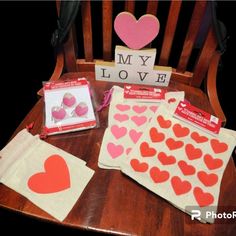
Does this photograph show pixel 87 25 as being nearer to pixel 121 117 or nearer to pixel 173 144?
pixel 121 117

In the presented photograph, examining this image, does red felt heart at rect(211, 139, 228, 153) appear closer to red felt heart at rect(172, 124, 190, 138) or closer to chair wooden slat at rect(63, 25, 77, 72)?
red felt heart at rect(172, 124, 190, 138)

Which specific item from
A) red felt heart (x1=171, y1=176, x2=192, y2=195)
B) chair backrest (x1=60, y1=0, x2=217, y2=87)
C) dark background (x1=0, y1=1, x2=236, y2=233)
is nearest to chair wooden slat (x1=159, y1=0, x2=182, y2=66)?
chair backrest (x1=60, y1=0, x2=217, y2=87)

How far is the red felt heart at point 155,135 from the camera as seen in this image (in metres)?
0.80

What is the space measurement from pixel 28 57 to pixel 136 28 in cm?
118

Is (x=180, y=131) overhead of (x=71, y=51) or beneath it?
beneath

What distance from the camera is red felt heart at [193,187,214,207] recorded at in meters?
0.71

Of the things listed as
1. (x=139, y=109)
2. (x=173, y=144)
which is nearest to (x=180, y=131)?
(x=173, y=144)

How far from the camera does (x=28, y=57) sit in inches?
68.7

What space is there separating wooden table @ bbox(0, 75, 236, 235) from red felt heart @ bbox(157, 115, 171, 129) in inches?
8.1

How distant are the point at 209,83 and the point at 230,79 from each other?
0.94 metres

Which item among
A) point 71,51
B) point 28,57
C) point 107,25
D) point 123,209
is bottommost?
point 28,57

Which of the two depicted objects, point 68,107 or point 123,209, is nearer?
point 123,209

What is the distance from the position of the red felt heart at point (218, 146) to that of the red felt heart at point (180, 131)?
85mm

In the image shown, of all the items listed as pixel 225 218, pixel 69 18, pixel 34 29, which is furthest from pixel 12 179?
pixel 34 29
